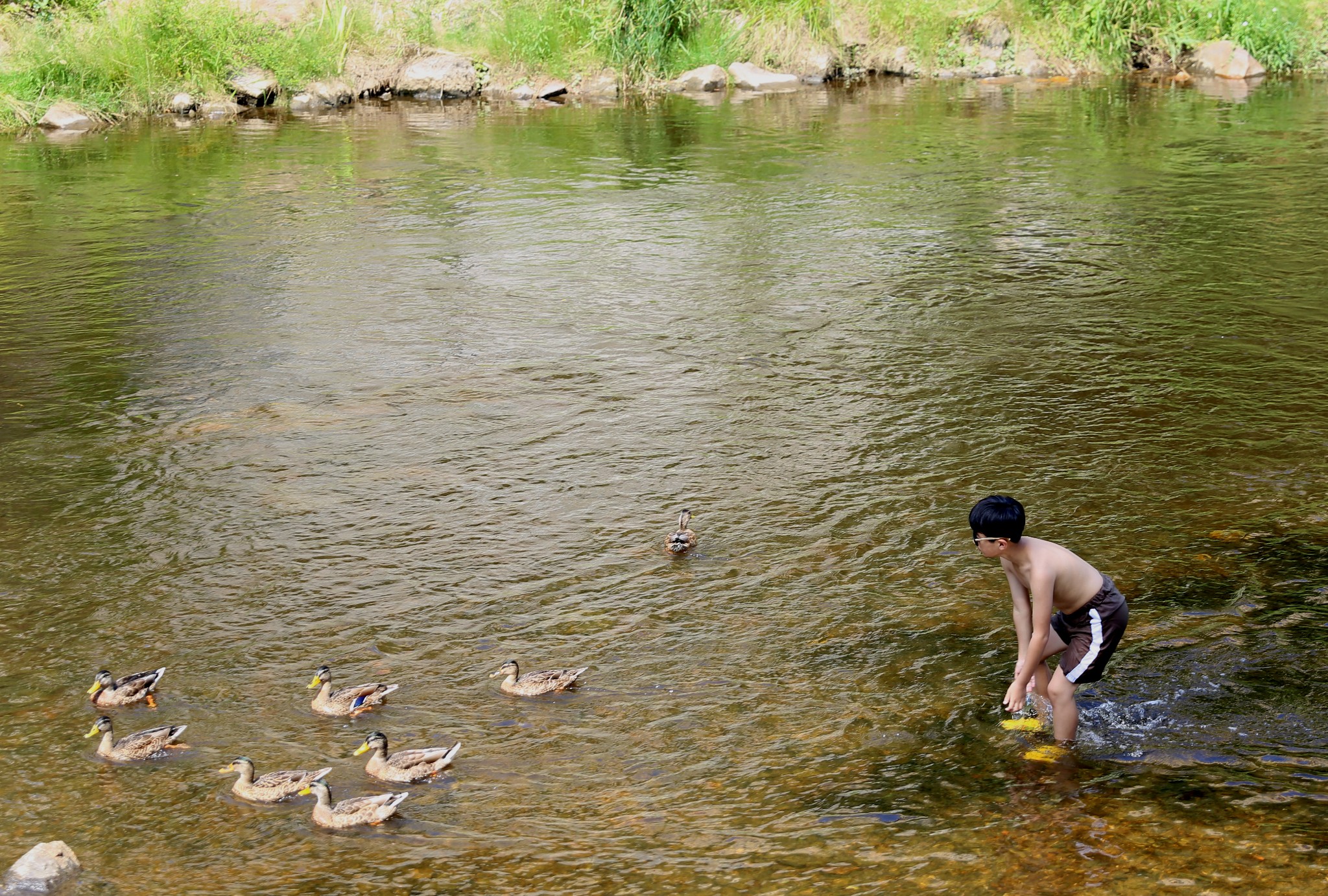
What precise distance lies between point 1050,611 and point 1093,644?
307 mm

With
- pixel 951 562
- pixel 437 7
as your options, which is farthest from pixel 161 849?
pixel 437 7

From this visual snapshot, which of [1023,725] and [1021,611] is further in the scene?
[1023,725]

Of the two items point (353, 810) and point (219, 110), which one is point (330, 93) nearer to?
point (219, 110)

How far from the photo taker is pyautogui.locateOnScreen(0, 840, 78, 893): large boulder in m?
5.05

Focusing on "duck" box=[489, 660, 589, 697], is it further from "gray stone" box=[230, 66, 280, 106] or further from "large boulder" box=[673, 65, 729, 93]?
"large boulder" box=[673, 65, 729, 93]

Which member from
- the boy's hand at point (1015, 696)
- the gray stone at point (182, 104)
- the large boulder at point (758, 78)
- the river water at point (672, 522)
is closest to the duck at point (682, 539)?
the river water at point (672, 522)

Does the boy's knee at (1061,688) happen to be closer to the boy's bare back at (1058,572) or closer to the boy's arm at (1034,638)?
the boy's arm at (1034,638)

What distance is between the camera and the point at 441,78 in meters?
29.5

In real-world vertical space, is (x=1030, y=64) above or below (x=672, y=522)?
above

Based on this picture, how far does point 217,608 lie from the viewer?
746 centimetres

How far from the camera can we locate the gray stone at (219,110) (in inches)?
1072

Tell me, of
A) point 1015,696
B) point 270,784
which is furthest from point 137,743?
point 1015,696

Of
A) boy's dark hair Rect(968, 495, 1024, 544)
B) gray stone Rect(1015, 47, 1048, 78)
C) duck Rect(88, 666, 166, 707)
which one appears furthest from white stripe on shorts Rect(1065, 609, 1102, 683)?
gray stone Rect(1015, 47, 1048, 78)

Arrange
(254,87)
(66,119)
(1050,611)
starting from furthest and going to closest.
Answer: (254,87) < (66,119) < (1050,611)
